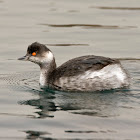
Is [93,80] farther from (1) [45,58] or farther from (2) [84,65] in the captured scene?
(1) [45,58]

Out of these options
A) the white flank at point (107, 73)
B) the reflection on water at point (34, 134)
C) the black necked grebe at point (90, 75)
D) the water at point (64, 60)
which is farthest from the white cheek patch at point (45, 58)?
the reflection on water at point (34, 134)

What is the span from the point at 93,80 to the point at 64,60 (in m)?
2.80

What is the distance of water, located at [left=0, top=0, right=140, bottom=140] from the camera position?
8.07 m

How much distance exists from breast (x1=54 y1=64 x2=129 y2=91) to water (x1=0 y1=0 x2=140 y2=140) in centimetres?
20

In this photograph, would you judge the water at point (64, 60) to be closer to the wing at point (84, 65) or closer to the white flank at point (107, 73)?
the white flank at point (107, 73)

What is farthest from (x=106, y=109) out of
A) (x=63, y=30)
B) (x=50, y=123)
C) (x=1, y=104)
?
(x=63, y=30)

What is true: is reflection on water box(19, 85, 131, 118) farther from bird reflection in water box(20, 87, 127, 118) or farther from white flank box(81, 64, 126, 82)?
white flank box(81, 64, 126, 82)

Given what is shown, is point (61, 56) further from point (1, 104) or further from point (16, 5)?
point (16, 5)

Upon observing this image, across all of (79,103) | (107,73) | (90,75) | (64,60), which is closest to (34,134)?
(79,103)

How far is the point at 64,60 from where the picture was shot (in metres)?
12.9

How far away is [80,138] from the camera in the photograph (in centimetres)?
752

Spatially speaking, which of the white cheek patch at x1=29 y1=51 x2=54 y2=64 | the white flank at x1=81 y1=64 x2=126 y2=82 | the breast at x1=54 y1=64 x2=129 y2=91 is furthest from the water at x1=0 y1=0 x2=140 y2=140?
the white cheek patch at x1=29 y1=51 x2=54 y2=64

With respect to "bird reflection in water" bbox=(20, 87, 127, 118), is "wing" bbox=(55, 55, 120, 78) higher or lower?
higher

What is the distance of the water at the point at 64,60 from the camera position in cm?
807
